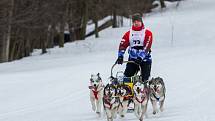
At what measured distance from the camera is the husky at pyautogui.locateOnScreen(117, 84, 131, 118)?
9.31 m

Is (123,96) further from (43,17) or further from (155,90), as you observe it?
(43,17)

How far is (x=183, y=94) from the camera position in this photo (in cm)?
1369

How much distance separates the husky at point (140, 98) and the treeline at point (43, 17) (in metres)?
18.7

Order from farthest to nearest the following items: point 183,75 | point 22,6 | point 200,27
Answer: point 200,27 → point 22,6 → point 183,75

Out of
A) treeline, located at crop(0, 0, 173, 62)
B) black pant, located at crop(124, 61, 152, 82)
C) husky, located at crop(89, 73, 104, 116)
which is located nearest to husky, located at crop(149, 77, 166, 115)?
black pant, located at crop(124, 61, 152, 82)

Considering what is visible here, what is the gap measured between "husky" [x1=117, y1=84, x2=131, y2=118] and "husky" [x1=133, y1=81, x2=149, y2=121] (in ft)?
0.52

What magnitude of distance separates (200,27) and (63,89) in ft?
88.1

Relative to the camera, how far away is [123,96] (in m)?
9.34

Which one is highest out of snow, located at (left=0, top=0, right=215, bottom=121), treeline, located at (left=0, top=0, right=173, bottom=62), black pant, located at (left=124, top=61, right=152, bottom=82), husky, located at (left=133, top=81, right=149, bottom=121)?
treeline, located at (left=0, top=0, right=173, bottom=62)

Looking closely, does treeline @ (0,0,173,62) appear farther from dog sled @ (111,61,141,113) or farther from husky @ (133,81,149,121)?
husky @ (133,81,149,121)

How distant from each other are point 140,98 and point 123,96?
33cm

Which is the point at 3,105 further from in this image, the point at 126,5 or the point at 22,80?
the point at 126,5

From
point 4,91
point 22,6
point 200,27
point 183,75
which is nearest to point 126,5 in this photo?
point 200,27

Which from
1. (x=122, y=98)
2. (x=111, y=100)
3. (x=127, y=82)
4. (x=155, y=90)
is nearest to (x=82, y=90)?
(x=155, y=90)
